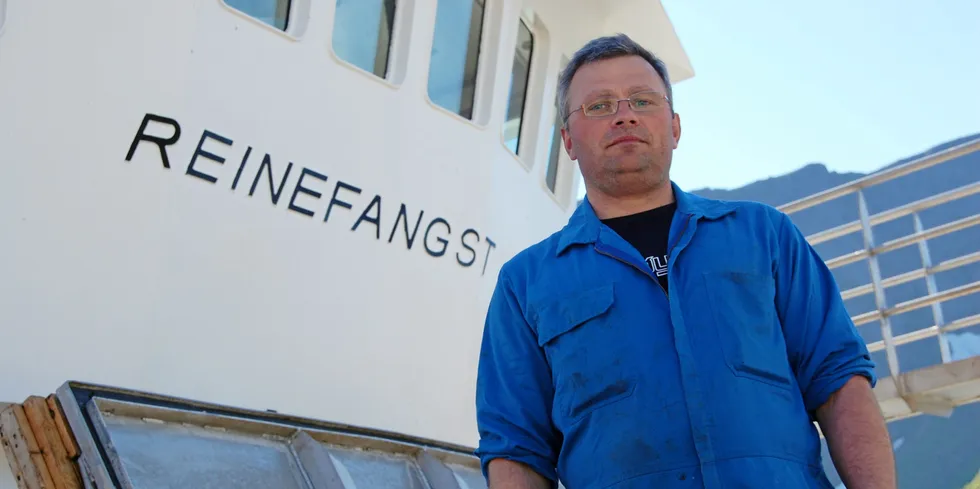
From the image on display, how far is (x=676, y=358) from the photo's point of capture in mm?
2053

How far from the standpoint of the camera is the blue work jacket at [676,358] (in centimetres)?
198

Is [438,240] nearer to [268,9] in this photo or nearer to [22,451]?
[268,9]

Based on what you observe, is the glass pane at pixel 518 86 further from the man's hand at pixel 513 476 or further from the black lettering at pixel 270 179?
the man's hand at pixel 513 476

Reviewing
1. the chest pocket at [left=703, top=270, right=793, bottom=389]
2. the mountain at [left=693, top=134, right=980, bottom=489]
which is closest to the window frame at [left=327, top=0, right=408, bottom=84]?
the chest pocket at [left=703, top=270, right=793, bottom=389]

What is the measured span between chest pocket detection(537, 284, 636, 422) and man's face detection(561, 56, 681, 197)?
27cm

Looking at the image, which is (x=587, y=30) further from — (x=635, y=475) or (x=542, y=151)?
(x=635, y=475)

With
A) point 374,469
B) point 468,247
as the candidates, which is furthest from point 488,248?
point 374,469

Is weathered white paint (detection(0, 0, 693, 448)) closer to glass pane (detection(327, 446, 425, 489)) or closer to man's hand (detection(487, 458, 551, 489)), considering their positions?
glass pane (detection(327, 446, 425, 489))

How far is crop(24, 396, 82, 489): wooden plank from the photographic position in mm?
3467

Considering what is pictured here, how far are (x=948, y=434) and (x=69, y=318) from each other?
112 feet

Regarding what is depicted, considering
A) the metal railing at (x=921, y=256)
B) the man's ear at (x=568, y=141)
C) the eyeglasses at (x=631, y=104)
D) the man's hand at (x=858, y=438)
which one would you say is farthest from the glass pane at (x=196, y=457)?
the metal railing at (x=921, y=256)

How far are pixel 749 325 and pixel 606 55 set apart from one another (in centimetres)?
71

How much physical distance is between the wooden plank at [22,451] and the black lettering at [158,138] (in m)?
1.59

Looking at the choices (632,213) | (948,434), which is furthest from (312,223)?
(948,434)
